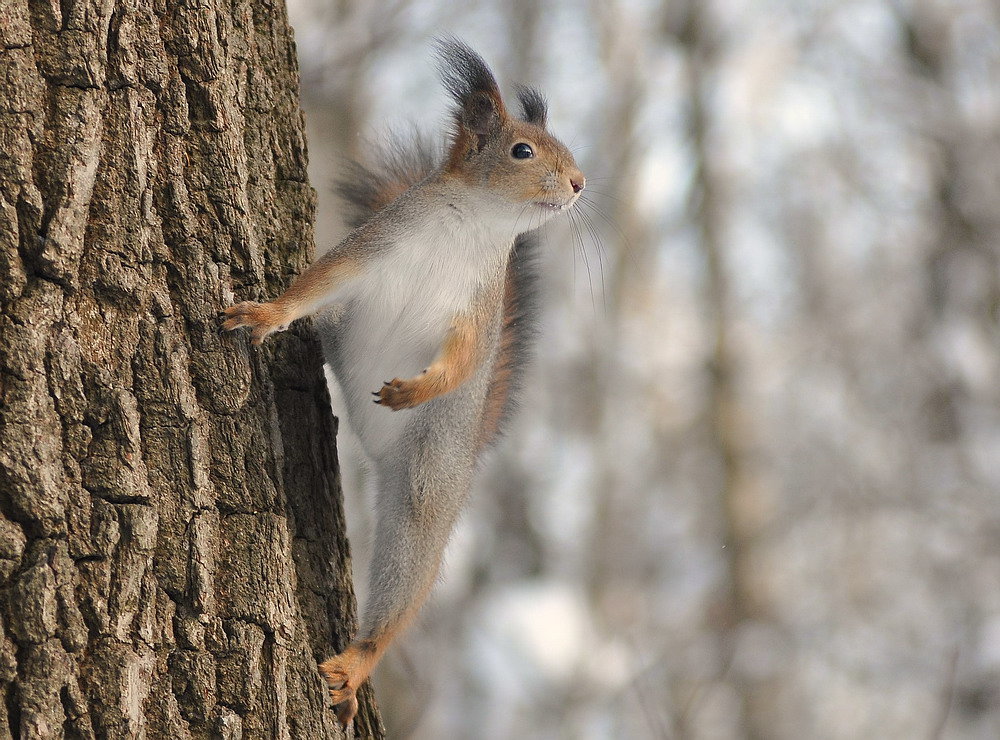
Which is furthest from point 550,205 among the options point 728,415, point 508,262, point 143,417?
point 728,415

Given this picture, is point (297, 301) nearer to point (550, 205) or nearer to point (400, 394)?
point (400, 394)

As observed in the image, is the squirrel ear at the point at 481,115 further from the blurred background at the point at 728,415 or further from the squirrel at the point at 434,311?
the blurred background at the point at 728,415

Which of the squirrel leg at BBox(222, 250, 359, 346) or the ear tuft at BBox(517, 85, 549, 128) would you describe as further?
the ear tuft at BBox(517, 85, 549, 128)

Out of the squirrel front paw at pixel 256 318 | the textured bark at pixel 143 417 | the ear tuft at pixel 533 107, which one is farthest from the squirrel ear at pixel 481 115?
the squirrel front paw at pixel 256 318

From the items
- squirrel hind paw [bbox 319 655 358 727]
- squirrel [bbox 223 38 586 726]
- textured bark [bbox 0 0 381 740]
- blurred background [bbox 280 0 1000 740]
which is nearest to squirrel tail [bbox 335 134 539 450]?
squirrel [bbox 223 38 586 726]

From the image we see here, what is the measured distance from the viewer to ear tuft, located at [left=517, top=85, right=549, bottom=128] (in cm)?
218

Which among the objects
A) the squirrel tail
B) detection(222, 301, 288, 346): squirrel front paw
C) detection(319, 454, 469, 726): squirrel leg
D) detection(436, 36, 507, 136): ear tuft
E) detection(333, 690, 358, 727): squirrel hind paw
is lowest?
detection(333, 690, 358, 727): squirrel hind paw

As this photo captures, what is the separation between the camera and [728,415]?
7.54 m

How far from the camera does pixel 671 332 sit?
8391mm

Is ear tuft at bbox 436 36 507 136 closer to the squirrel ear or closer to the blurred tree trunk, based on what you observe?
the squirrel ear

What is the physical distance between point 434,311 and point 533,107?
0.61 meters

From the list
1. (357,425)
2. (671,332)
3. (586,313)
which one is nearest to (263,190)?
(357,425)

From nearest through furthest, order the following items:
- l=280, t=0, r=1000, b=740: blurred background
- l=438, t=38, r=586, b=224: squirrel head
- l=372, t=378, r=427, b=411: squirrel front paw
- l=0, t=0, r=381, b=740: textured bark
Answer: l=0, t=0, r=381, b=740: textured bark < l=372, t=378, r=427, b=411: squirrel front paw < l=438, t=38, r=586, b=224: squirrel head < l=280, t=0, r=1000, b=740: blurred background

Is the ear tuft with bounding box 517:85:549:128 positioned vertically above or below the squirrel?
above
